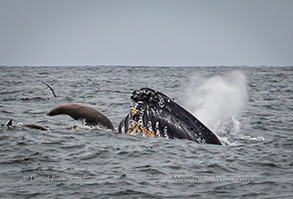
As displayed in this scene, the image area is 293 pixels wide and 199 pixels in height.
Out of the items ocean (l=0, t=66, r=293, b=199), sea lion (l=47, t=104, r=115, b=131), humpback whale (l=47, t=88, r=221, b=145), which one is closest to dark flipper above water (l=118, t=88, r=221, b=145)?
humpback whale (l=47, t=88, r=221, b=145)

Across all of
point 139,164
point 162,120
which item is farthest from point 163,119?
point 139,164

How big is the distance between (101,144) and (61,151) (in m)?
1.08

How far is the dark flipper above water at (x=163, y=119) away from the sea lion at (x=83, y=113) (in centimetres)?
186

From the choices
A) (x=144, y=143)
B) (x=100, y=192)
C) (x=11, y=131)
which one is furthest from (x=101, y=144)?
(x=100, y=192)

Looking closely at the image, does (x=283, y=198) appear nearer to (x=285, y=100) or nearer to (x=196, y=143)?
(x=196, y=143)

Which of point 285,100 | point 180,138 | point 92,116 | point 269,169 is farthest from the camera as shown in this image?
point 285,100

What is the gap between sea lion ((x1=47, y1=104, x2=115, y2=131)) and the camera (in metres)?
11.5

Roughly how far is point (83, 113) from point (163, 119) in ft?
9.16

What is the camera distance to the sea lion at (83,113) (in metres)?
11.5

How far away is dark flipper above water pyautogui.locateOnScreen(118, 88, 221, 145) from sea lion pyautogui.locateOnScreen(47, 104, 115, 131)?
186 centimetres

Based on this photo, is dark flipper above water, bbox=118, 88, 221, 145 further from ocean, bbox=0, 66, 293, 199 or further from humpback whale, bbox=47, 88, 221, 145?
ocean, bbox=0, 66, 293, 199

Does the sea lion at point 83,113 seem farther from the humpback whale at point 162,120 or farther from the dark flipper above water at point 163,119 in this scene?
the dark flipper above water at point 163,119

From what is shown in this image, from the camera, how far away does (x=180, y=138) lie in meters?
9.97

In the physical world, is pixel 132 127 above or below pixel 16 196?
above
